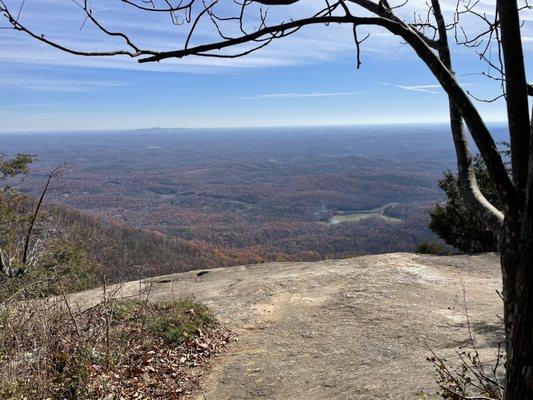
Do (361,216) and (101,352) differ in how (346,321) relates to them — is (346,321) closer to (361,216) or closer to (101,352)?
(101,352)

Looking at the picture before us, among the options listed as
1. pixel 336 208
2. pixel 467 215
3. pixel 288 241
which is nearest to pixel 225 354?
pixel 467 215

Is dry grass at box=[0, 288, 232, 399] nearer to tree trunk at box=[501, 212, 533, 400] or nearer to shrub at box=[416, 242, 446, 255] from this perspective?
tree trunk at box=[501, 212, 533, 400]

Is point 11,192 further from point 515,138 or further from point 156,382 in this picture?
point 515,138

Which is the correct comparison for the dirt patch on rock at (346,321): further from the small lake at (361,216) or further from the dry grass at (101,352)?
the small lake at (361,216)

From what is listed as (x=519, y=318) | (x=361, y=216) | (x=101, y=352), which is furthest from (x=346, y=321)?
(x=361, y=216)

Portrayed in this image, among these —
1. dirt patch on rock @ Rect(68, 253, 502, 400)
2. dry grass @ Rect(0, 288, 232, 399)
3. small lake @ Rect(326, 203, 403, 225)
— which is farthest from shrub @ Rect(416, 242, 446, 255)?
small lake @ Rect(326, 203, 403, 225)

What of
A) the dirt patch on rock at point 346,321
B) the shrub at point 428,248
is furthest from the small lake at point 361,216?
the dirt patch on rock at point 346,321
